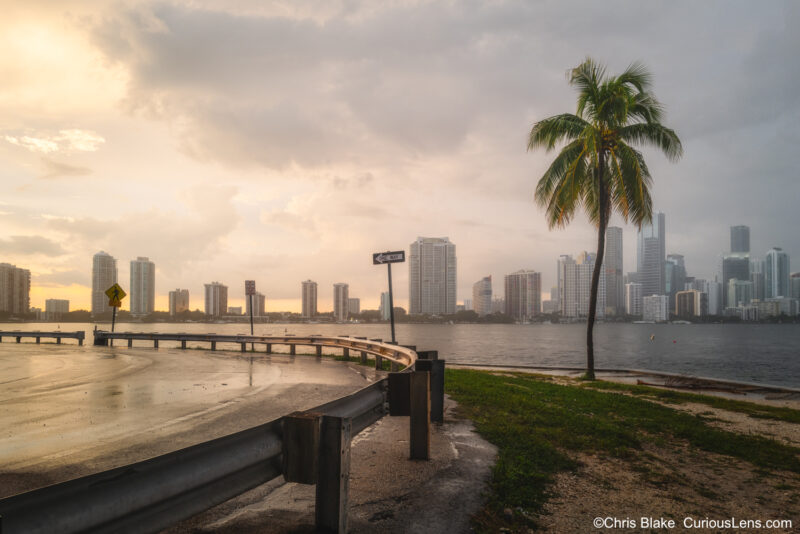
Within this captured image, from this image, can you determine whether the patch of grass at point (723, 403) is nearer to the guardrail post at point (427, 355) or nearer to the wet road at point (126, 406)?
the guardrail post at point (427, 355)

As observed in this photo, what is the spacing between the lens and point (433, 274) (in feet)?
608

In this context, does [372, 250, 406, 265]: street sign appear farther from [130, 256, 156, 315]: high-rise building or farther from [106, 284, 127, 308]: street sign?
[130, 256, 156, 315]: high-rise building

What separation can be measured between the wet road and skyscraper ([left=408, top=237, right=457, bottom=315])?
16190cm

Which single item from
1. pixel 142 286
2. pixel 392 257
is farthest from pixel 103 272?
pixel 392 257

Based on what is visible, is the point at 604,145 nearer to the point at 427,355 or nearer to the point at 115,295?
the point at 427,355

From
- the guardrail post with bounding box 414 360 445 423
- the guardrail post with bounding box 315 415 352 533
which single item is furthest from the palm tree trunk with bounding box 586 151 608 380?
the guardrail post with bounding box 315 415 352 533

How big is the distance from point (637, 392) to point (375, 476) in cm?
1188

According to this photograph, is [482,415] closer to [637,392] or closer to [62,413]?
[62,413]

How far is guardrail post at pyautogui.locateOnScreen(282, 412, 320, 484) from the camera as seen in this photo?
127 inches

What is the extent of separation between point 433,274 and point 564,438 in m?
179

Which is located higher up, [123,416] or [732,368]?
[123,416]

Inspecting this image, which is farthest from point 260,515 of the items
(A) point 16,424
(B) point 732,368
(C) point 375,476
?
(B) point 732,368

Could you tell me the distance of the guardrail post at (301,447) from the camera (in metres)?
3.23

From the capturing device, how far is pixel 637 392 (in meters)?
14.1
